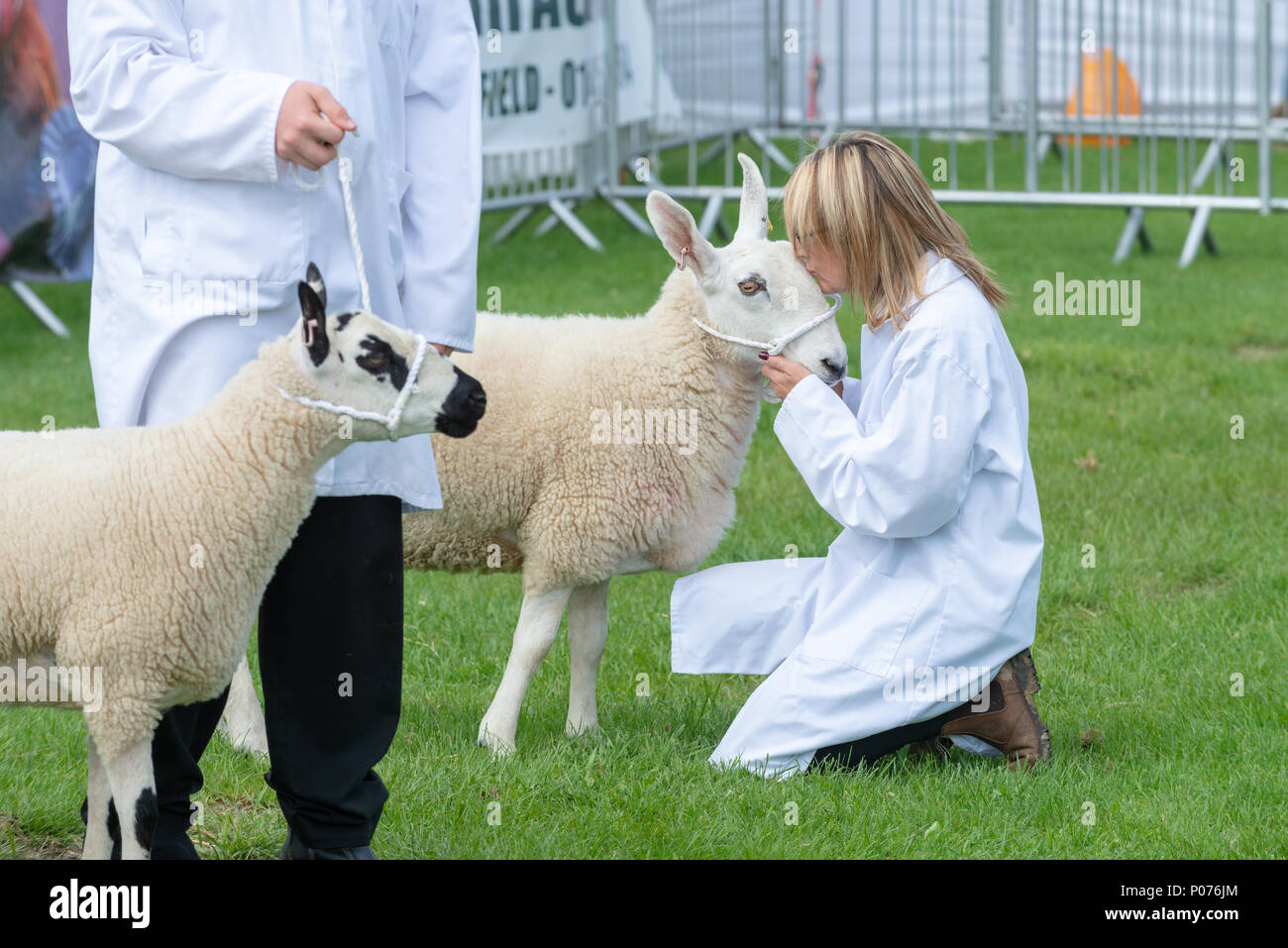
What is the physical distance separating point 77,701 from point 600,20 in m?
9.32

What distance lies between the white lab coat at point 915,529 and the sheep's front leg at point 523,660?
56cm

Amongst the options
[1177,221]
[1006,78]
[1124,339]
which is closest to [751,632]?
[1124,339]

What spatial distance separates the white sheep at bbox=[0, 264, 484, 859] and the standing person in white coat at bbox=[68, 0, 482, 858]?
0.47 ft

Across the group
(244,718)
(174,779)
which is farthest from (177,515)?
(244,718)

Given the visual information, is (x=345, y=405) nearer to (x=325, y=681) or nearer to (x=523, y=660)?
(x=325, y=681)

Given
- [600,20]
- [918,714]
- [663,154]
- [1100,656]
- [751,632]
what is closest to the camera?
[918,714]

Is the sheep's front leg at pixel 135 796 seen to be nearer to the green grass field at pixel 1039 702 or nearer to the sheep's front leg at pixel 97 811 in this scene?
the sheep's front leg at pixel 97 811

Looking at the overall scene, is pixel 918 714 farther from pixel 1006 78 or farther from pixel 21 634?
pixel 1006 78

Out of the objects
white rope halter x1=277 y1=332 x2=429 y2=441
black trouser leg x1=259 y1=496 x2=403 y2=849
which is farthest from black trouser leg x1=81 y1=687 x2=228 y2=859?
white rope halter x1=277 y1=332 x2=429 y2=441

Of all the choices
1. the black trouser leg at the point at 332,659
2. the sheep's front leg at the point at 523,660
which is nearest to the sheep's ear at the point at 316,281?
the black trouser leg at the point at 332,659

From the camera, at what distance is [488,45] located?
9664 millimetres

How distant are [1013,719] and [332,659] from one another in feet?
5.55

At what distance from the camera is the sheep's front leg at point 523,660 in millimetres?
3801
